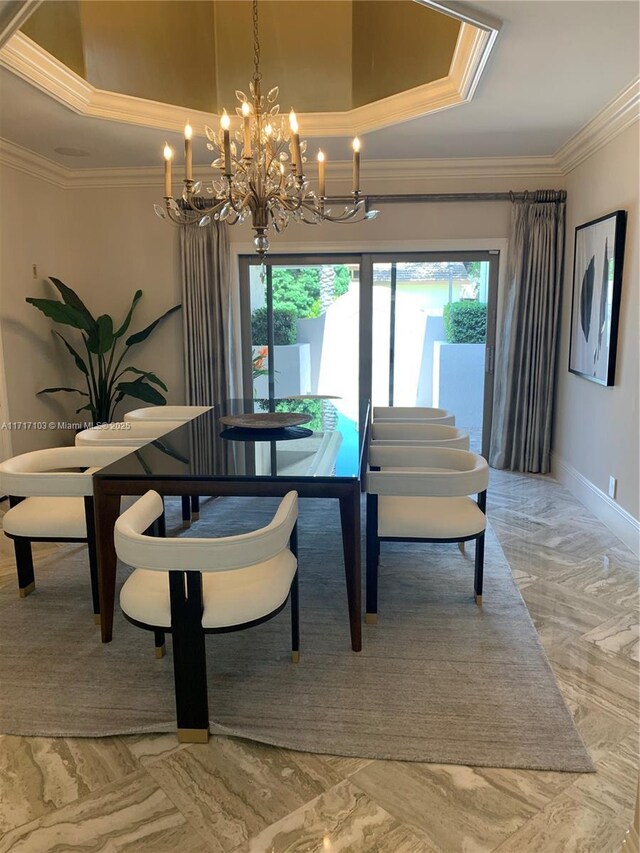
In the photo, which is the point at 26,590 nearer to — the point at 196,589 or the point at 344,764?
the point at 196,589

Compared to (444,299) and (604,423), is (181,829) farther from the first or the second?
(444,299)

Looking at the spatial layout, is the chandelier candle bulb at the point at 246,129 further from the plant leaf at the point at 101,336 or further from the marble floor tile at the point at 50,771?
the plant leaf at the point at 101,336

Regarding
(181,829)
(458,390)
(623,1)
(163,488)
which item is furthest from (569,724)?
(458,390)

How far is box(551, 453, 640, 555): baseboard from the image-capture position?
135 inches

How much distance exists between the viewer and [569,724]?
6.39ft

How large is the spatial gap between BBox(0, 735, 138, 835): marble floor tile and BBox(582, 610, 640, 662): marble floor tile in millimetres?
1883

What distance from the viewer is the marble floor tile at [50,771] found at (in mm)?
1657

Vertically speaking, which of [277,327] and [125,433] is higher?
[277,327]

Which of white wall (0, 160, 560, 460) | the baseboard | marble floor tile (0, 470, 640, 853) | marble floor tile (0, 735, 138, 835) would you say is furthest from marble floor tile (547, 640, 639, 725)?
white wall (0, 160, 560, 460)

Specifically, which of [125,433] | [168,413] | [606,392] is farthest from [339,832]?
[606,392]

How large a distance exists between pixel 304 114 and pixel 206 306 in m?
1.80

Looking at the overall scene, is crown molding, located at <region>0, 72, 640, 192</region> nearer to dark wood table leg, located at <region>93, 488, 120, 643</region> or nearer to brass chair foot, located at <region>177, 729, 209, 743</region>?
dark wood table leg, located at <region>93, 488, 120, 643</region>

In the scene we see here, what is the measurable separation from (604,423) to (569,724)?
2458 millimetres

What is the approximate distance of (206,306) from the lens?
17.0 ft
